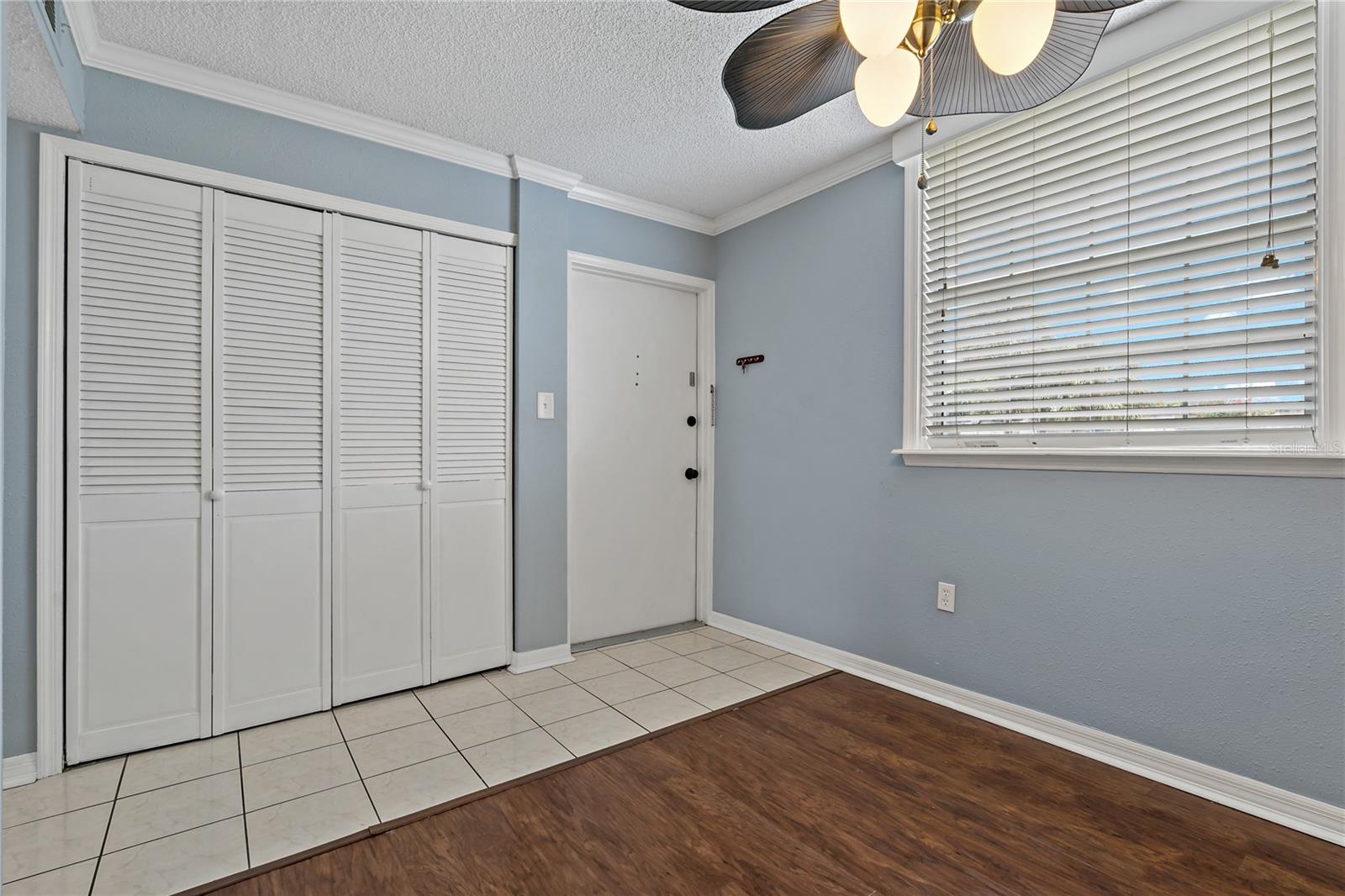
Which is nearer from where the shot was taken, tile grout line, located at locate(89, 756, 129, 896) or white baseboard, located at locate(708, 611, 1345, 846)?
tile grout line, located at locate(89, 756, 129, 896)

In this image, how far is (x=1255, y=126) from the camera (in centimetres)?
205

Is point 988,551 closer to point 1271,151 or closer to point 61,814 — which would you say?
point 1271,151

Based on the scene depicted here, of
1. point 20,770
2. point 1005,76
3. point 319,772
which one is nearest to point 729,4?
point 1005,76

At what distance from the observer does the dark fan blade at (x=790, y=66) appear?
59.1 inches

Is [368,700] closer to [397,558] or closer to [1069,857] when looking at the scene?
[397,558]

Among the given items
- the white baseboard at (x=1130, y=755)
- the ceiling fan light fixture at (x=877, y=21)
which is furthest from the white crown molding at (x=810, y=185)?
the white baseboard at (x=1130, y=755)

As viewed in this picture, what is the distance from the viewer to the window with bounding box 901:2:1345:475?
1.99 m

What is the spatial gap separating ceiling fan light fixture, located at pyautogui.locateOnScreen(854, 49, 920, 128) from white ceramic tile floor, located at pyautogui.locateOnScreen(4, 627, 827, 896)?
2.17 metres

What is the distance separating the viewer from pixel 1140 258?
7.46 ft

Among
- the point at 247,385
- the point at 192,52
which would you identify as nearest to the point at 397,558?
the point at 247,385

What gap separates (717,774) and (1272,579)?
69.9 inches

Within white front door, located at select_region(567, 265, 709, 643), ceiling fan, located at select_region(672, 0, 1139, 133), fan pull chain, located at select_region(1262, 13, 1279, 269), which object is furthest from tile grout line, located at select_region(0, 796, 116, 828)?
fan pull chain, located at select_region(1262, 13, 1279, 269)

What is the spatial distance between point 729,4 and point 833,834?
6.98 feet

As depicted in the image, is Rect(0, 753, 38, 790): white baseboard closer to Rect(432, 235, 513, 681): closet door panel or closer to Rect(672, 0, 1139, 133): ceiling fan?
Rect(432, 235, 513, 681): closet door panel
